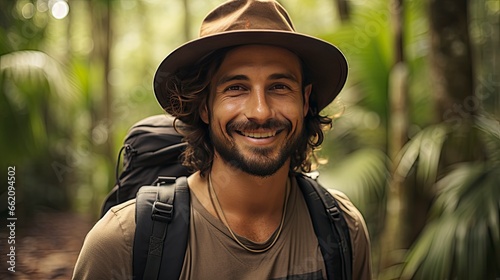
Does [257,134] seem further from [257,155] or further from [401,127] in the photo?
[401,127]

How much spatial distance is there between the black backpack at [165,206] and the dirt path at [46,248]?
2249 mm

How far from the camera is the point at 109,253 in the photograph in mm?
1797

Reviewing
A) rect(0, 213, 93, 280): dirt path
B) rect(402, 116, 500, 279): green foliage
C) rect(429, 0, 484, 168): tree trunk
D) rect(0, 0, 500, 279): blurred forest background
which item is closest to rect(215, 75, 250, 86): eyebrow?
rect(0, 0, 500, 279): blurred forest background

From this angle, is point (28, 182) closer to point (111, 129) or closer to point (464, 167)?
point (111, 129)

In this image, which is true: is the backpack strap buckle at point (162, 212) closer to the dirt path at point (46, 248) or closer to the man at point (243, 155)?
the man at point (243, 155)

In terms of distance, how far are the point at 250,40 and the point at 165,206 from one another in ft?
2.30

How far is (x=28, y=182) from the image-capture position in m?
8.24

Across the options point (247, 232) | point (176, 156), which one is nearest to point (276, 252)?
point (247, 232)

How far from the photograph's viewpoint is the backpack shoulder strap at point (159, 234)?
1.76m

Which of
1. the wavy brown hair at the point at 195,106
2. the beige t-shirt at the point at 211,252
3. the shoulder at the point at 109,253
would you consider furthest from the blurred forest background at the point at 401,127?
the shoulder at the point at 109,253

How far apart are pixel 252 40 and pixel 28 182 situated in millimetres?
7199

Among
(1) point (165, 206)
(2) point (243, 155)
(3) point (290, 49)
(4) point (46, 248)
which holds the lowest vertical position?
(4) point (46, 248)

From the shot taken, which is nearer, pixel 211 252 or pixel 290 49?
pixel 211 252

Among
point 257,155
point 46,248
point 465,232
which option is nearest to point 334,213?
point 257,155
